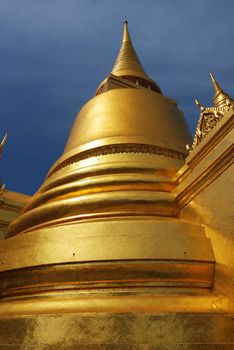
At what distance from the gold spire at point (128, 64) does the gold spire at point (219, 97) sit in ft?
12.4

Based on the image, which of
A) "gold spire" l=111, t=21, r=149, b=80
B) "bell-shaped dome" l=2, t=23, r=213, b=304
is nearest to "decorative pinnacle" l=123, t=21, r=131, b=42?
"gold spire" l=111, t=21, r=149, b=80

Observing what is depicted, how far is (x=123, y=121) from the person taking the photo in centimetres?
424

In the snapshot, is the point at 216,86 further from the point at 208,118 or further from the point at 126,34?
the point at 126,34

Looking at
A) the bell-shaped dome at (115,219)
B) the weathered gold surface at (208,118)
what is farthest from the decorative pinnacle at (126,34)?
the weathered gold surface at (208,118)

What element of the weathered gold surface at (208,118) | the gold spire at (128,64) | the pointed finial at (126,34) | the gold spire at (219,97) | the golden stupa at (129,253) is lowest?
the golden stupa at (129,253)

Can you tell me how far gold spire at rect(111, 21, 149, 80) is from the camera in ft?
24.0

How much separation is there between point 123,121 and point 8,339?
9.37ft

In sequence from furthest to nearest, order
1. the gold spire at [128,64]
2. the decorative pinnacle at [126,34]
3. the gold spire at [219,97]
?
1. the decorative pinnacle at [126,34]
2. the gold spire at [128,64]
3. the gold spire at [219,97]

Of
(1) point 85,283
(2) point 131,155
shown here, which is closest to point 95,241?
(1) point 85,283

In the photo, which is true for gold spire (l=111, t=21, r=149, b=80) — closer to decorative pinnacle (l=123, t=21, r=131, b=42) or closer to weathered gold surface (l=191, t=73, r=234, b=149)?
decorative pinnacle (l=123, t=21, r=131, b=42)

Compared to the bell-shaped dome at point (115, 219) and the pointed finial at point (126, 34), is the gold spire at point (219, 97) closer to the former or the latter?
the bell-shaped dome at point (115, 219)

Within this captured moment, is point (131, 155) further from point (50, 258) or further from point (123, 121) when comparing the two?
point (50, 258)

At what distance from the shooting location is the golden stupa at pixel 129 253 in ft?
6.52

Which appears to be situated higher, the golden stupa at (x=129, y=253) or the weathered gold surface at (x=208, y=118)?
the weathered gold surface at (x=208, y=118)
